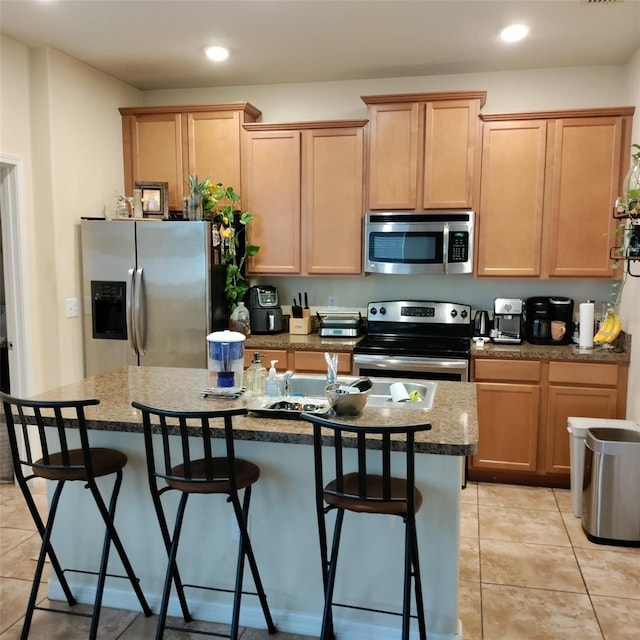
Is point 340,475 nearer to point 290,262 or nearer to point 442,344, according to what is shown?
point 442,344

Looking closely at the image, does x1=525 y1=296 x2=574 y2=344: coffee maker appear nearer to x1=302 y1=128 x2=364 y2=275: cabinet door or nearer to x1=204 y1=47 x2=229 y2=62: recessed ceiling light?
x1=302 y1=128 x2=364 y2=275: cabinet door

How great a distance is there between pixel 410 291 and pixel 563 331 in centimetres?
110

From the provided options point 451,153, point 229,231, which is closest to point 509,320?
point 451,153

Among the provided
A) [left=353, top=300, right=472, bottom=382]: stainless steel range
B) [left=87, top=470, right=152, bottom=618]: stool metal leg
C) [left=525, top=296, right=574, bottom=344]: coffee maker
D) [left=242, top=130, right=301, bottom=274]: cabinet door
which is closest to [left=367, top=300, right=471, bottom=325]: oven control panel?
[left=353, top=300, right=472, bottom=382]: stainless steel range

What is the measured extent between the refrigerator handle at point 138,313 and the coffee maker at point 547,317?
8.53 feet

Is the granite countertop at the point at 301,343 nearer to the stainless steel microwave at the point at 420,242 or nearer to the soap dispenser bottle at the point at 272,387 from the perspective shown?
the stainless steel microwave at the point at 420,242

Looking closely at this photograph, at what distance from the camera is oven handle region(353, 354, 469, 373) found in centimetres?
371

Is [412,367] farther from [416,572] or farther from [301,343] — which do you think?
[416,572]

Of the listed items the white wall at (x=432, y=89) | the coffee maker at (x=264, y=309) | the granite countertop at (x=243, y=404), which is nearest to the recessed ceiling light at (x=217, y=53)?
the white wall at (x=432, y=89)

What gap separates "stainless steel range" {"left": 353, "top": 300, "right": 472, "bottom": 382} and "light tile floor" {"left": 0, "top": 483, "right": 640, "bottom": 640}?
0.84 m

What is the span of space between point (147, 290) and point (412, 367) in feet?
5.90

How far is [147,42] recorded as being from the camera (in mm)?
3578

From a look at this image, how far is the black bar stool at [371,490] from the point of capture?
180cm

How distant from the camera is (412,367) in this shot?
3.77 m
